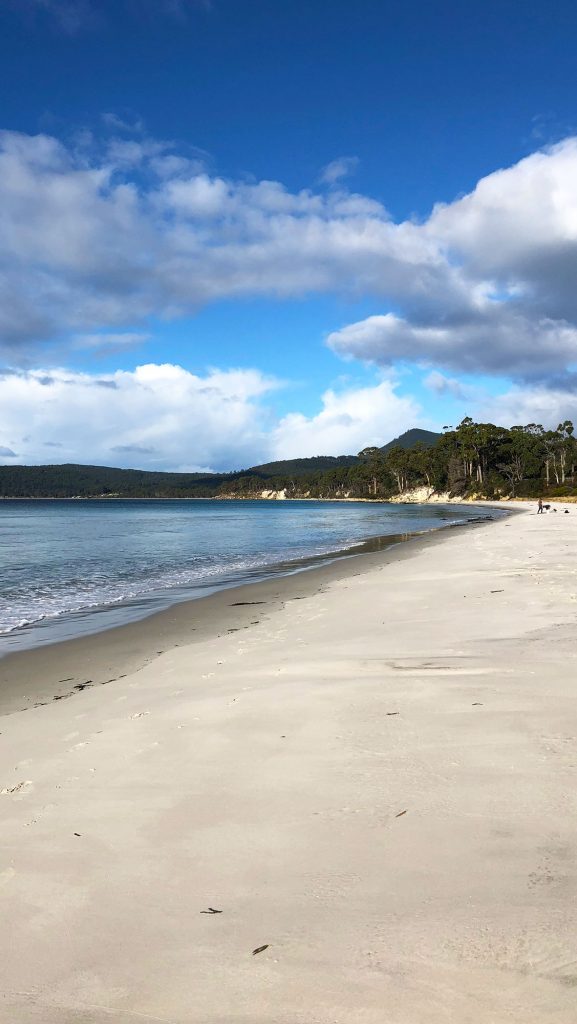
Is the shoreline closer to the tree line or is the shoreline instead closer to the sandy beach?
the sandy beach

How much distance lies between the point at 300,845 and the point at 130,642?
8.70 metres

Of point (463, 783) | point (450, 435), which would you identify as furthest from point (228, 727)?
point (450, 435)

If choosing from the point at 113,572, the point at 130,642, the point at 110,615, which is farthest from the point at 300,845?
the point at 113,572

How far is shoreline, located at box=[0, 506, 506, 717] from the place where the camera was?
8789 mm

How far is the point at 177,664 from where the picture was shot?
9.29 metres

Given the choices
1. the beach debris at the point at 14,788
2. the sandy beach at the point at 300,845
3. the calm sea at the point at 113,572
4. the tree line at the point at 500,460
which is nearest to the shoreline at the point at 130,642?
the sandy beach at the point at 300,845

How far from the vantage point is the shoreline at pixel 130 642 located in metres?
8.79

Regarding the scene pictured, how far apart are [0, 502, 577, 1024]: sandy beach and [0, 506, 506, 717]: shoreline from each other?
63cm

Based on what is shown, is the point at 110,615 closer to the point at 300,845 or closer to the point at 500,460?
the point at 300,845

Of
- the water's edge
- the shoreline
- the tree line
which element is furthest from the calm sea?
the tree line

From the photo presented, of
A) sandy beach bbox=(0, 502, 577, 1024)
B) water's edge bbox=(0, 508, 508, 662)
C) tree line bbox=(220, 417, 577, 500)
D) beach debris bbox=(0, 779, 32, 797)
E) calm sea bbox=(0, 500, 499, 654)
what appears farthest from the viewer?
tree line bbox=(220, 417, 577, 500)

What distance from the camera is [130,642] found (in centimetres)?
1174

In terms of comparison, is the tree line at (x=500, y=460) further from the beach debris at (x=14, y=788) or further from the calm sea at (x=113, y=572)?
the beach debris at (x=14, y=788)

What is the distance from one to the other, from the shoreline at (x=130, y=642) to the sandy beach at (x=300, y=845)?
0.63 meters
